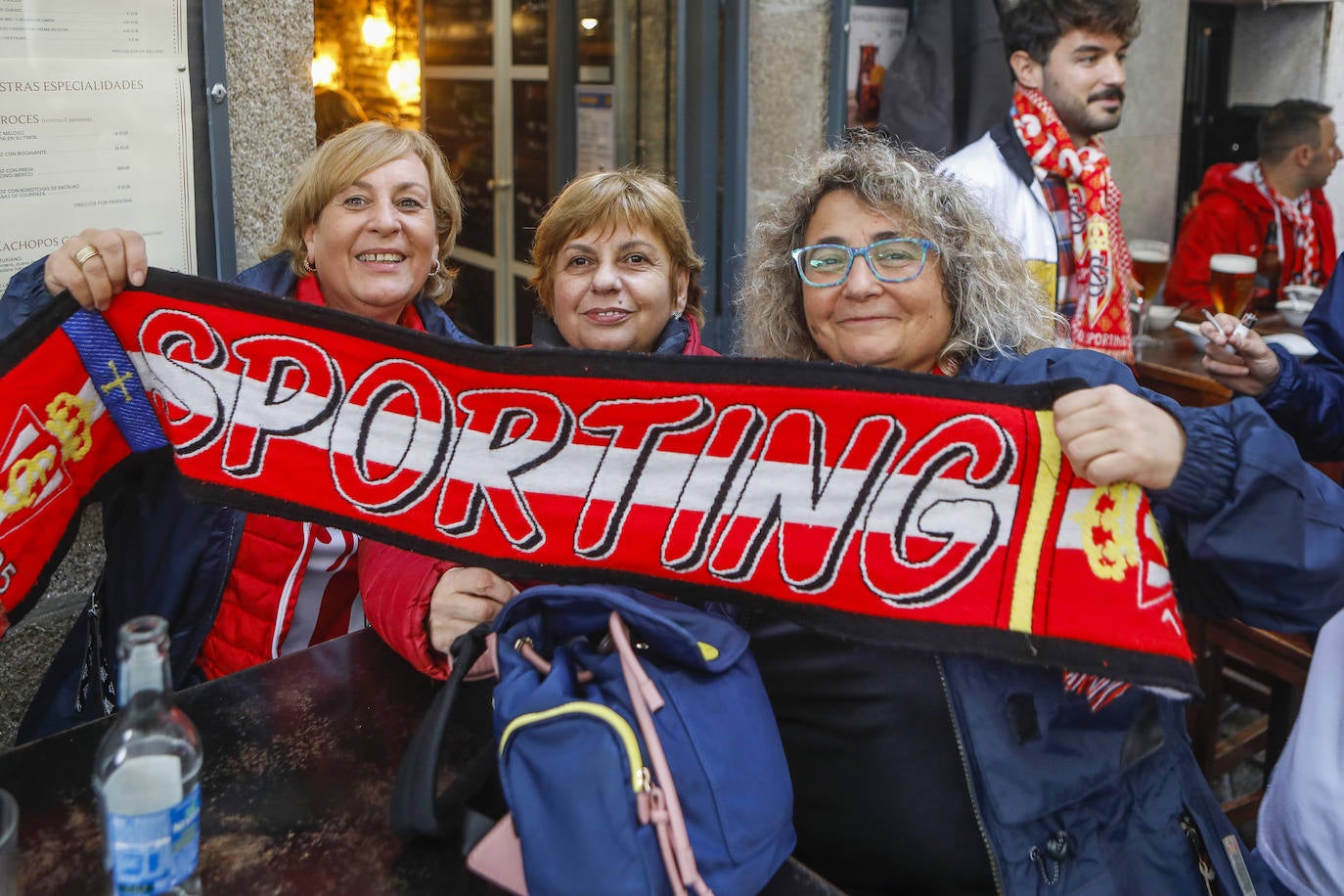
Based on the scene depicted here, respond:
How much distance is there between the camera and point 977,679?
5.88ft

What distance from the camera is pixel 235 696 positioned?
1972 millimetres

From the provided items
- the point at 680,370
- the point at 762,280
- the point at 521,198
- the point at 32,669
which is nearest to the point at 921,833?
the point at 680,370

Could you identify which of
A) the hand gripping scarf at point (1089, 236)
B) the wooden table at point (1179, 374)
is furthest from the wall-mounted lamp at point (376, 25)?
the wooden table at point (1179, 374)

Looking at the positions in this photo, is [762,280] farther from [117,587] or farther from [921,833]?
[117,587]

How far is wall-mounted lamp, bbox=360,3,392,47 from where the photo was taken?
8.95m

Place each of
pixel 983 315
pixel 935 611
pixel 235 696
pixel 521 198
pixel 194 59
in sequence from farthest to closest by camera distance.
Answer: pixel 521 198
pixel 194 59
pixel 983 315
pixel 235 696
pixel 935 611

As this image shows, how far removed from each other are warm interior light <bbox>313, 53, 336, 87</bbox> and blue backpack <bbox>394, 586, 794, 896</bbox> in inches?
325

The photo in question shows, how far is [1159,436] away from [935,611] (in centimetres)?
43

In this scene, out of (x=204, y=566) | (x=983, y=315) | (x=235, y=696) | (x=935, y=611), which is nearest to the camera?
(x=935, y=611)

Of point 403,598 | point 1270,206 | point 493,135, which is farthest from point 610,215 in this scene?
point 1270,206

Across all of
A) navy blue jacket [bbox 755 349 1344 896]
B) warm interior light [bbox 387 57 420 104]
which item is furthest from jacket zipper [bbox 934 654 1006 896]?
warm interior light [bbox 387 57 420 104]

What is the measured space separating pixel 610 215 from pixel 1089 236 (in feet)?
7.42

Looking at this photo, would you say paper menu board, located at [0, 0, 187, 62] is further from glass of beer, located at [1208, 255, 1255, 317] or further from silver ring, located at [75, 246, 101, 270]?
glass of beer, located at [1208, 255, 1255, 317]

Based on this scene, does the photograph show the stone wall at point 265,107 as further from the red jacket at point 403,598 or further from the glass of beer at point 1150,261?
the glass of beer at point 1150,261
